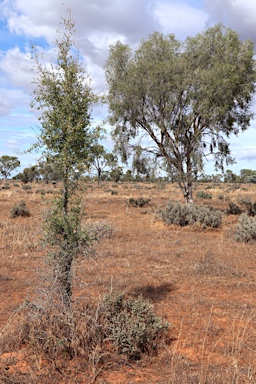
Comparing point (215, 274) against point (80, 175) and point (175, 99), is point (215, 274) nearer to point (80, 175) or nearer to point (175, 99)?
point (80, 175)

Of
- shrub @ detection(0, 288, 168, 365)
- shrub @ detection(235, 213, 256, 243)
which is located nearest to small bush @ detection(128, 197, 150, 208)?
shrub @ detection(235, 213, 256, 243)

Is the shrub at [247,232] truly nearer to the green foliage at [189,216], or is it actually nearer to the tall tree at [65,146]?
the green foliage at [189,216]

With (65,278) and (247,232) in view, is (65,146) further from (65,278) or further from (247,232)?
(247,232)

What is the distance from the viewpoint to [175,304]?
21.2ft

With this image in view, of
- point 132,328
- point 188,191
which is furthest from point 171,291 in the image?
point 188,191

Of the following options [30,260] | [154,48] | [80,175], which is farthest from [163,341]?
[154,48]

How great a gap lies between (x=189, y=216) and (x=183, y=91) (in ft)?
22.5

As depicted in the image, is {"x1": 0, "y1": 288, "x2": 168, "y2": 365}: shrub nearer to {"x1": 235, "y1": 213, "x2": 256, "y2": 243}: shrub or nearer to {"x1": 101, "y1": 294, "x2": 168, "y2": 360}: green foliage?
{"x1": 101, "y1": 294, "x2": 168, "y2": 360}: green foliage

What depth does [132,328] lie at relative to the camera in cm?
464

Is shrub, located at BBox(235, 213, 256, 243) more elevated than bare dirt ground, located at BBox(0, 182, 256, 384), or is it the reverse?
shrub, located at BBox(235, 213, 256, 243)

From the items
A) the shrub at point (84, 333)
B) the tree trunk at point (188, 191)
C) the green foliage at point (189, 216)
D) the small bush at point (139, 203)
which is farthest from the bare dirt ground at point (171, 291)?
the small bush at point (139, 203)

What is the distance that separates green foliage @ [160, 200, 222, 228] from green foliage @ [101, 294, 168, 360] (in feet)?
34.5

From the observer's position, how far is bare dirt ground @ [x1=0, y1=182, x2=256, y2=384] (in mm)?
4078

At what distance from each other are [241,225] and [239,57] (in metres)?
9.92
